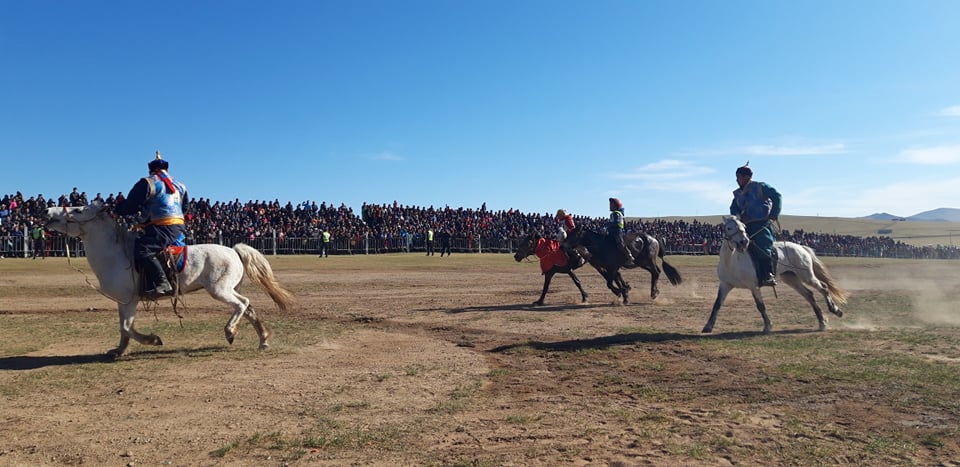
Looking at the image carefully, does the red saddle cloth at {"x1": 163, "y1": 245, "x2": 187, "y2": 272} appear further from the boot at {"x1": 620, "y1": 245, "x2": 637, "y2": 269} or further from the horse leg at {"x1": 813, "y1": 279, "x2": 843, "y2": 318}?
the boot at {"x1": 620, "y1": 245, "x2": 637, "y2": 269}

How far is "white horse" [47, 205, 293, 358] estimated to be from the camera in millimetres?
8375

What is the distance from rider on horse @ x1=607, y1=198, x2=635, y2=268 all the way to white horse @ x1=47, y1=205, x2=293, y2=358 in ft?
33.4

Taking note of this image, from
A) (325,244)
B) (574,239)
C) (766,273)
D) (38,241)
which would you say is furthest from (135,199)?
(325,244)

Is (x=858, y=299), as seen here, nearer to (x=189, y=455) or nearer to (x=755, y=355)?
(x=755, y=355)

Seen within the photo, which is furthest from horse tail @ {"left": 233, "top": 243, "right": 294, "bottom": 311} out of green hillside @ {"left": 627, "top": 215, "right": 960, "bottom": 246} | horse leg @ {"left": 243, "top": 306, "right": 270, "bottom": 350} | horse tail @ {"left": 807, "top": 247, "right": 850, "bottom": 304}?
green hillside @ {"left": 627, "top": 215, "right": 960, "bottom": 246}

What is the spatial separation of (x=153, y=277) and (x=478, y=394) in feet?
15.5

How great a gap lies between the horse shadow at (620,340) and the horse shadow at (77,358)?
4306mm

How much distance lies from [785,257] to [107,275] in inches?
422

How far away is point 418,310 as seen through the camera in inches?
589

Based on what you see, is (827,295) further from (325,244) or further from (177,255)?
(325,244)

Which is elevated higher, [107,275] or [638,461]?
[107,275]

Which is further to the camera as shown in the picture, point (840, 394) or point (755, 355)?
point (755, 355)

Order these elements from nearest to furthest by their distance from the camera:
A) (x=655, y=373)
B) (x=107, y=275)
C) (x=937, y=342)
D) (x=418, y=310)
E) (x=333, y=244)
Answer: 1. (x=655, y=373)
2. (x=107, y=275)
3. (x=937, y=342)
4. (x=418, y=310)
5. (x=333, y=244)

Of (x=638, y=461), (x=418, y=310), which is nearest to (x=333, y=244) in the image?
(x=418, y=310)
